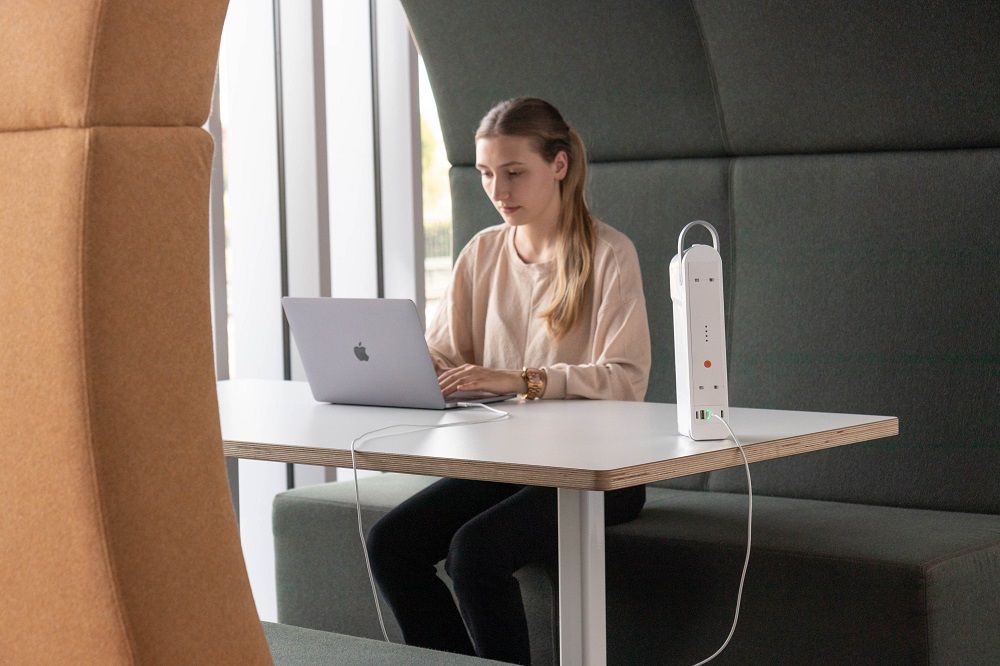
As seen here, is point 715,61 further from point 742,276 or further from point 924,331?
point 924,331

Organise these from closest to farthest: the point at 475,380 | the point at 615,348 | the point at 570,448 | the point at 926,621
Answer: the point at 570,448, the point at 926,621, the point at 475,380, the point at 615,348

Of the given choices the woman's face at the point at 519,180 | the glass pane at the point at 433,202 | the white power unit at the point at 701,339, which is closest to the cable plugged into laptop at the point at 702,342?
the white power unit at the point at 701,339

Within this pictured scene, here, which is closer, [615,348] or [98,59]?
[98,59]

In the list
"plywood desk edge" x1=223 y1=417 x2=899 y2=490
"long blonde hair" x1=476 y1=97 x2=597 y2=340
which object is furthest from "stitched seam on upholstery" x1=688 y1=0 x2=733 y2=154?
"plywood desk edge" x1=223 y1=417 x2=899 y2=490

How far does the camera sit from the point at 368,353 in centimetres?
225

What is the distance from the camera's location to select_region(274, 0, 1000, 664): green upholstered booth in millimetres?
2324

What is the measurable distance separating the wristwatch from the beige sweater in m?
0.01

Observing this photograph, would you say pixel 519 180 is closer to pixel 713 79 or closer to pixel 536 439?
pixel 713 79

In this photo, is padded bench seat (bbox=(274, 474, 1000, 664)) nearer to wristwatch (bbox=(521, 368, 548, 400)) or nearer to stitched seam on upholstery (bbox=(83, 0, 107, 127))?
wristwatch (bbox=(521, 368, 548, 400))

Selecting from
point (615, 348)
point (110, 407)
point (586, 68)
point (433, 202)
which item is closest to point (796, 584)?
point (615, 348)

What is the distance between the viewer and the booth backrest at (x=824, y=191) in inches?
105

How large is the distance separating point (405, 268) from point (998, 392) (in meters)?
2.04

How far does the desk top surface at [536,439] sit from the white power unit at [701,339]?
45mm

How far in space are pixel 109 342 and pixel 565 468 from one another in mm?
845
